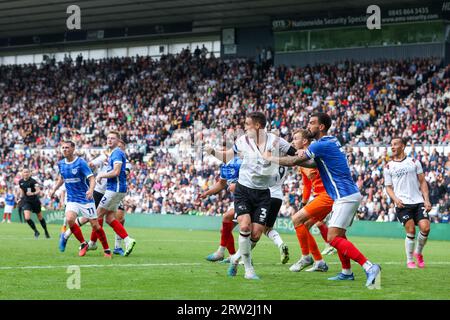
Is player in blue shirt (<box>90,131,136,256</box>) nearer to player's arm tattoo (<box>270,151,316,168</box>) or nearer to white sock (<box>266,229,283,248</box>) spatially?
white sock (<box>266,229,283,248</box>)

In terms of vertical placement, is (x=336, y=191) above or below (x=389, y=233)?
above

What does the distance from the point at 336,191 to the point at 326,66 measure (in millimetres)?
35330

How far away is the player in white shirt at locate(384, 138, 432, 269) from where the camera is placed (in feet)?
52.3

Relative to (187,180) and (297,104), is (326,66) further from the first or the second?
(187,180)

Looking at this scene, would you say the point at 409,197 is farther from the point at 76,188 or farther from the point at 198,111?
the point at 198,111

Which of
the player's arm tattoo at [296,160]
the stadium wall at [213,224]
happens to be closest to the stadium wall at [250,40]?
the stadium wall at [213,224]

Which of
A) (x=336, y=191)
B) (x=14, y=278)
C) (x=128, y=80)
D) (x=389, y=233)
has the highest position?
(x=128, y=80)

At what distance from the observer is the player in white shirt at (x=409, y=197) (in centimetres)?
1594

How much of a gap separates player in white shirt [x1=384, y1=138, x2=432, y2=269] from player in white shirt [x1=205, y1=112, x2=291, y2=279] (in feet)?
12.5

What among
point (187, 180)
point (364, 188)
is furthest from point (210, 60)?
point (364, 188)

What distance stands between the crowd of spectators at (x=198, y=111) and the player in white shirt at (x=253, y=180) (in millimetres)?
20691

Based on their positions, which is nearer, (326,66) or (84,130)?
(326,66)

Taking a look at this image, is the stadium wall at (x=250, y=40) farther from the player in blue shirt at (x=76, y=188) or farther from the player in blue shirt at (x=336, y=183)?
the player in blue shirt at (x=336, y=183)

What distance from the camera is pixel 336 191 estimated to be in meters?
12.5
